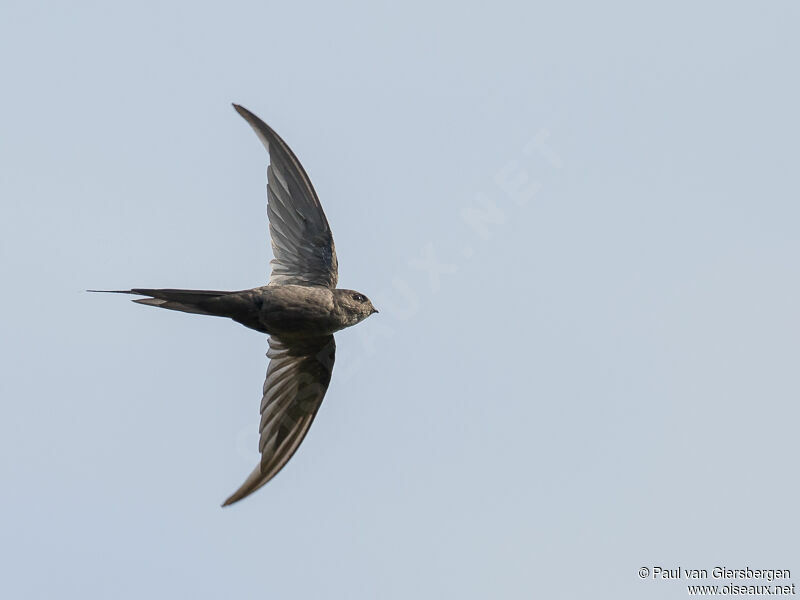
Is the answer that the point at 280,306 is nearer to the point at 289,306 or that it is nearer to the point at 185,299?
the point at 289,306

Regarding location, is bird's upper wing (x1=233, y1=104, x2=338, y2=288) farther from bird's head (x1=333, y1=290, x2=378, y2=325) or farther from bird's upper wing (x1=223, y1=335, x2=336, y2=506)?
bird's upper wing (x1=223, y1=335, x2=336, y2=506)

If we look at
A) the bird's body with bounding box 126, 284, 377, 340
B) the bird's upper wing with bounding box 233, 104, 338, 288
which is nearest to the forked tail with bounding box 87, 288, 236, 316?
the bird's body with bounding box 126, 284, 377, 340

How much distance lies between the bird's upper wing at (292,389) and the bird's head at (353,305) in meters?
0.44

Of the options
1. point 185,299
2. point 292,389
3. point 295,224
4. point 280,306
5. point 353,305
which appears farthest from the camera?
point 292,389

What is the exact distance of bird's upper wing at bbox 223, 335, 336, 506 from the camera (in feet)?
29.7

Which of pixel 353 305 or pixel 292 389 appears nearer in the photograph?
pixel 353 305

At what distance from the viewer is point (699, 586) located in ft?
28.2

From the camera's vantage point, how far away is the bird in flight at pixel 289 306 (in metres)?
8.41

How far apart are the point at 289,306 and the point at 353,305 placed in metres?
0.59

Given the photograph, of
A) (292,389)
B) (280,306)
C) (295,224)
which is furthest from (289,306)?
(292,389)

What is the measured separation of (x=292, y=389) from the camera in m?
9.21

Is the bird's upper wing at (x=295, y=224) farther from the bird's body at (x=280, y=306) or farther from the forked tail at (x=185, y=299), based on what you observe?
the forked tail at (x=185, y=299)

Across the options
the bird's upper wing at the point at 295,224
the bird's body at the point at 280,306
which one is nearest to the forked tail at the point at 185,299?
the bird's body at the point at 280,306

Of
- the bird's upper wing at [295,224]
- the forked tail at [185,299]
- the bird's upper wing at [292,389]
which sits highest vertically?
the bird's upper wing at [295,224]
